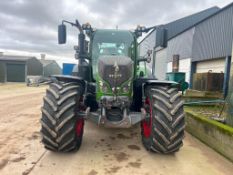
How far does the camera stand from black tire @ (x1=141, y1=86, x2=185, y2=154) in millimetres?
3541

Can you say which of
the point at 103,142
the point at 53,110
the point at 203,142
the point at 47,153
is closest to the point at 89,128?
the point at 103,142

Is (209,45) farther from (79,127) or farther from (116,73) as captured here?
(79,127)

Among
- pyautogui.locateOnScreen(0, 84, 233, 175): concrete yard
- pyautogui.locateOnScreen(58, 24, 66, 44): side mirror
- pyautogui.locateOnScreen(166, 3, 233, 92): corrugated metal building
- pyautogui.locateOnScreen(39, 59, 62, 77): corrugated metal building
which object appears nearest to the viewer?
pyautogui.locateOnScreen(0, 84, 233, 175): concrete yard

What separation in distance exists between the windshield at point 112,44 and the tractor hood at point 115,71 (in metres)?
0.97

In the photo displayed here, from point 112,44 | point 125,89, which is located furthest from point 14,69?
point 125,89

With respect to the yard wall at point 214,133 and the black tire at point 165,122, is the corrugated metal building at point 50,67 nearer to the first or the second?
the yard wall at point 214,133

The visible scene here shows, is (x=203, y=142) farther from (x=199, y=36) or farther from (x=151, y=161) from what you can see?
(x=199, y=36)

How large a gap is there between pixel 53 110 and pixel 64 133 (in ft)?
1.30

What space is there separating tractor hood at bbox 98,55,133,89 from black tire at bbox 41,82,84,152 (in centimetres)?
56

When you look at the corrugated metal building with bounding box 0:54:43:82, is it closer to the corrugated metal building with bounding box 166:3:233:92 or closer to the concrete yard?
the corrugated metal building with bounding box 166:3:233:92

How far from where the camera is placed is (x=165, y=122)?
3535mm

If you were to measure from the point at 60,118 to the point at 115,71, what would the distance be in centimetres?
115

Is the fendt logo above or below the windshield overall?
below

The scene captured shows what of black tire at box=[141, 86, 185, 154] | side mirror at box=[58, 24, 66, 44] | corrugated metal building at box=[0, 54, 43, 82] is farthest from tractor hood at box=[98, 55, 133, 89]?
corrugated metal building at box=[0, 54, 43, 82]
